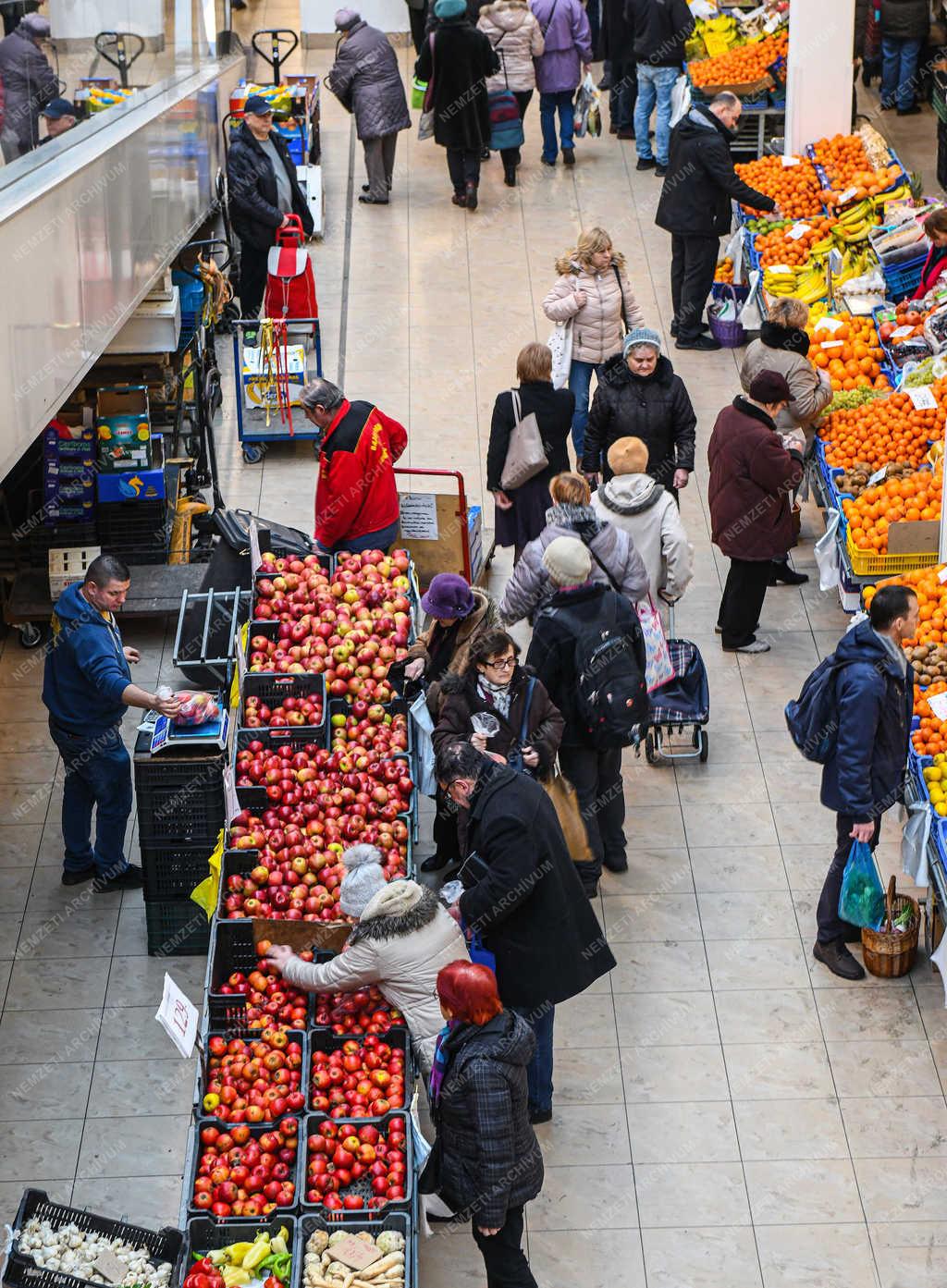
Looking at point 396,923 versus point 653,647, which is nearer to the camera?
point 396,923

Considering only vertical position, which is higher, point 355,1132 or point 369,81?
point 369,81

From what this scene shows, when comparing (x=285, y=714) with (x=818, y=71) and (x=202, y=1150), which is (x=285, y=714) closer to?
(x=202, y=1150)

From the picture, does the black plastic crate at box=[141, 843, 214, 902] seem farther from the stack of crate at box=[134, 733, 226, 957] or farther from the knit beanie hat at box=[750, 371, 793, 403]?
the knit beanie hat at box=[750, 371, 793, 403]

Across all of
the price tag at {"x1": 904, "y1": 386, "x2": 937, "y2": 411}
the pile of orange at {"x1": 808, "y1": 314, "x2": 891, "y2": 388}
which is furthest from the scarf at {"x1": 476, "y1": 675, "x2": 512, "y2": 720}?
the pile of orange at {"x1": 808, "y1": 314, "x2": 891, "y2": 388}

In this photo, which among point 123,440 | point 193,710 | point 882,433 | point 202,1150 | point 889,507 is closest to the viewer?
point 202,1150

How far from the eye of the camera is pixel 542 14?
1584cm

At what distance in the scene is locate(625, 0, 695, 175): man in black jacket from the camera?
1556 centimetres

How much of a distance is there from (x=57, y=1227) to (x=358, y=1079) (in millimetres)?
1072

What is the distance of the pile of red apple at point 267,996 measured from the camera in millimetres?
6164

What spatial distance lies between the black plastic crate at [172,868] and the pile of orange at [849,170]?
8031 mm

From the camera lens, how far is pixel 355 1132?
5.73 m

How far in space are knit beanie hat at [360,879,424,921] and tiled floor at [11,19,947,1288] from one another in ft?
4.12

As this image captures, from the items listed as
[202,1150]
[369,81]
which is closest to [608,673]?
[202,1150]

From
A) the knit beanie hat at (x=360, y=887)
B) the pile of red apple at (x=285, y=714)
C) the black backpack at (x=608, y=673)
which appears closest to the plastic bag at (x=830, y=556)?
the black backpack at (x=608, y=673)
